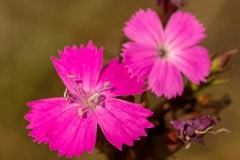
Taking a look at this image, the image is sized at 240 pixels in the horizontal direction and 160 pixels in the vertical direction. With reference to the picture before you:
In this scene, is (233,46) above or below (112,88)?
below

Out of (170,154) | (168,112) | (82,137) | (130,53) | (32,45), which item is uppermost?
(32,45)

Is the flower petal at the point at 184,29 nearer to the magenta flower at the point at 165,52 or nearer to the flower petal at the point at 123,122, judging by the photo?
the magenta flower at the point at 165,52

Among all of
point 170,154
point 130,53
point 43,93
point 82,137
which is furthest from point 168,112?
point 43,93

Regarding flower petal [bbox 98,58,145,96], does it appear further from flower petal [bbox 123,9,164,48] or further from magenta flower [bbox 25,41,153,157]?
flower petal [bbox 123,9,164,48]

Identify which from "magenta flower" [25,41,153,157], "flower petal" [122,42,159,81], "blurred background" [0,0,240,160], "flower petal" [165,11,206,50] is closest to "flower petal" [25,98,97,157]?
"magenta flower" [25,41,153,157]

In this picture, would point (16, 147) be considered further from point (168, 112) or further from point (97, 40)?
point (168, 112)

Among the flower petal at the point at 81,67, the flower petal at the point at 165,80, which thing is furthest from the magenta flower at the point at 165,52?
the flower petal at the point at 81,67

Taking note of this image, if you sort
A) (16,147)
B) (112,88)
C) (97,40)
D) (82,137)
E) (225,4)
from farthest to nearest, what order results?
(225,4) → (97,40) → (16,147) → (112,88) → (82,137)

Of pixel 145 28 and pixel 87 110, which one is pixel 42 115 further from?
pixel 145 28
